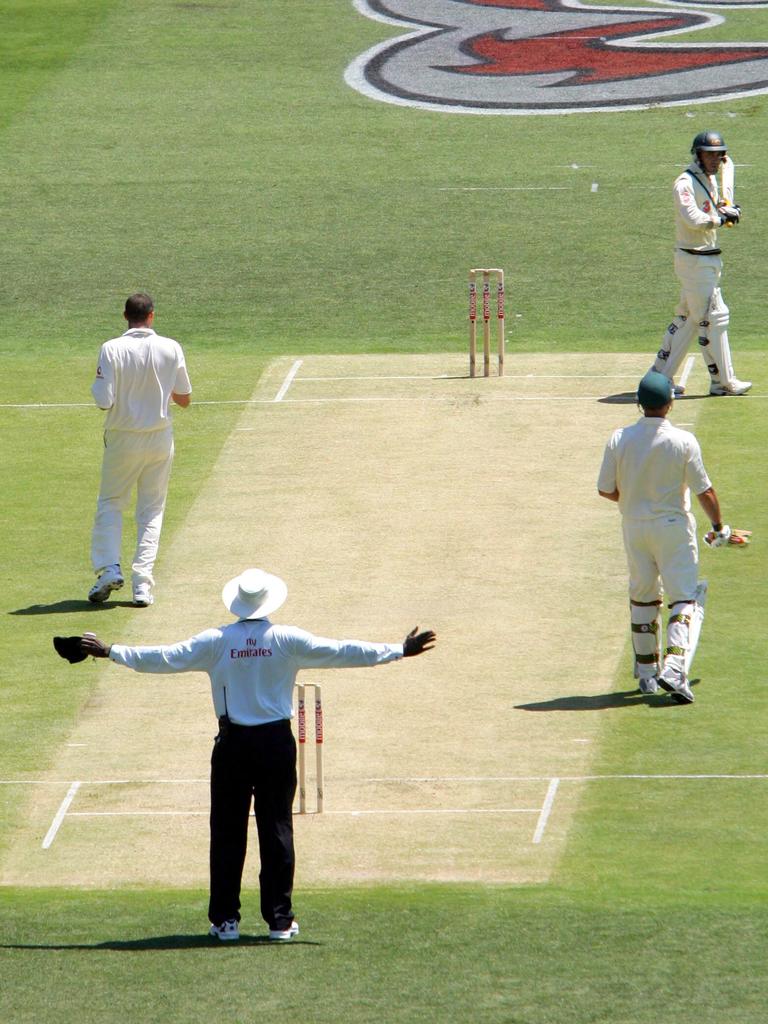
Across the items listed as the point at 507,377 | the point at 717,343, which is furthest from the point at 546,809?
the point at 507,377

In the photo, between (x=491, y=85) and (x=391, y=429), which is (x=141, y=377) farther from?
(x=491, y=85)

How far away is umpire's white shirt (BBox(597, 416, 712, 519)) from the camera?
1203 centimetres

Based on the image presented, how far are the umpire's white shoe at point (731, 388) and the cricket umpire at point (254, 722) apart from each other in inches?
420

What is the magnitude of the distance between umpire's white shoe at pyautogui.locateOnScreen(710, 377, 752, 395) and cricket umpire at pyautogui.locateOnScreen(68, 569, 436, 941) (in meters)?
10.7

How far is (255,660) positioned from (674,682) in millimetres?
3385

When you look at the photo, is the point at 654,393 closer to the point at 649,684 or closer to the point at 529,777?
the point at 649,684

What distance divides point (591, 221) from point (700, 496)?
50.6 feet

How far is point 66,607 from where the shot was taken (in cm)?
1441

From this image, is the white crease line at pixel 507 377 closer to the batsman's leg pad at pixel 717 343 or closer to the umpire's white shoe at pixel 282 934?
the batsman's leg pad at pixel 717 343

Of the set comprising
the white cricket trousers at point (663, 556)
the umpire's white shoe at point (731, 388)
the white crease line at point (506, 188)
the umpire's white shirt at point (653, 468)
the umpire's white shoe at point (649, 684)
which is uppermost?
the umpire's white shirt at point (653, 468)

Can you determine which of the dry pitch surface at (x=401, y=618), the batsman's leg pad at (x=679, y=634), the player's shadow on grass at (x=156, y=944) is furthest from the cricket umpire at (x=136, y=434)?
the player's shadow on grass at (x=156, y=944)

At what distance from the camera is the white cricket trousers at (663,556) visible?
1213 cm

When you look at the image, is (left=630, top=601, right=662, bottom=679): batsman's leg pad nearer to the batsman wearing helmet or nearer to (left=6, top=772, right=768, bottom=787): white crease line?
(left=6, top=772, right=768, bottom=787): white crease line

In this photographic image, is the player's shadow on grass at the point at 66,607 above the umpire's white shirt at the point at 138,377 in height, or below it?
below
